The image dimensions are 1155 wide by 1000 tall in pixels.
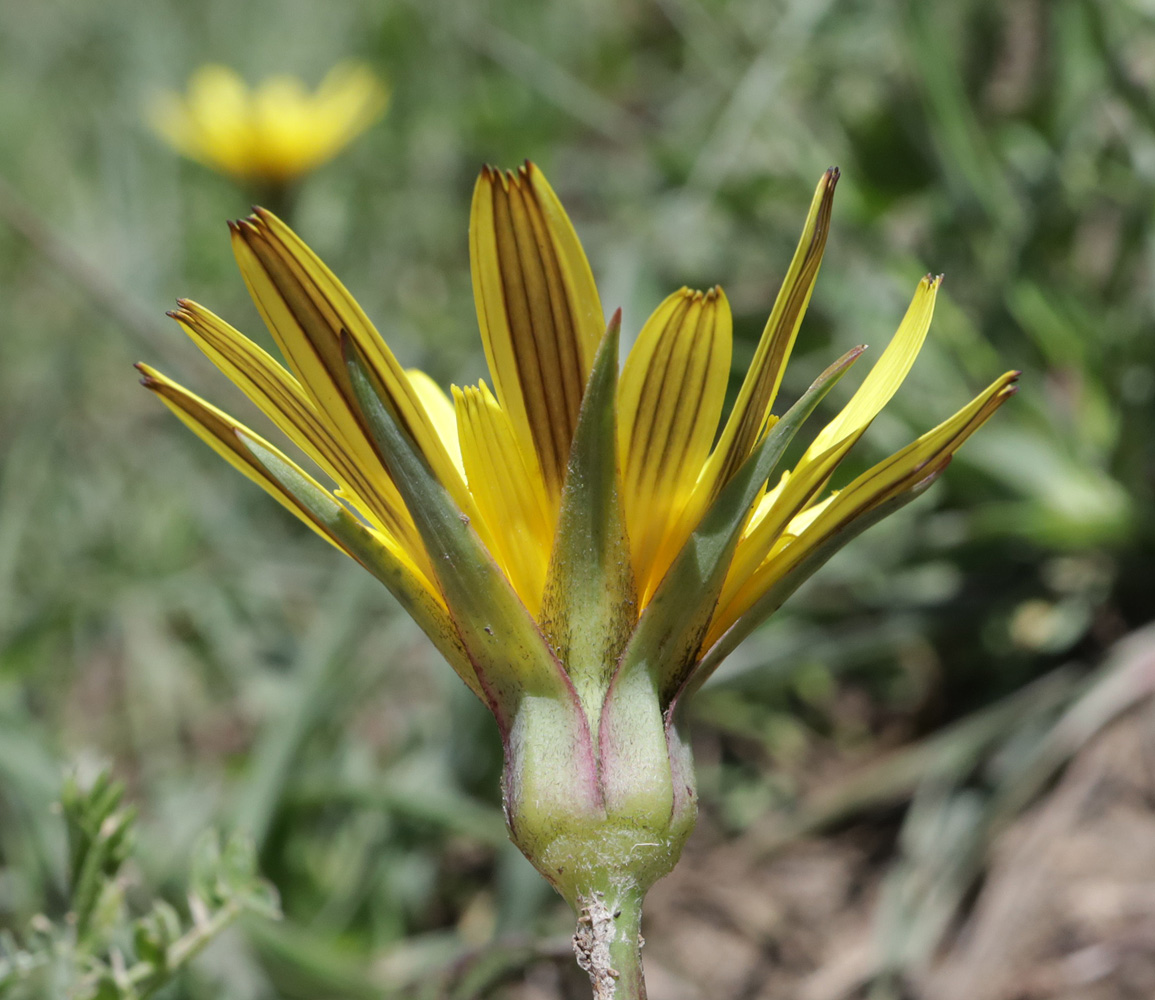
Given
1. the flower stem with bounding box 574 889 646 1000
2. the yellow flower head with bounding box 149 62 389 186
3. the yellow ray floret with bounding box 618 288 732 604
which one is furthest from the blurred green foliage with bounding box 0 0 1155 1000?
the yellow ray floret with bounding box 618 288 732 604

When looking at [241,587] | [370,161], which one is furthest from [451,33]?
[241,587]

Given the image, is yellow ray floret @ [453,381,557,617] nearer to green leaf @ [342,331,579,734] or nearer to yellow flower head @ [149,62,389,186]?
green leaf @ [342,331,579,734]

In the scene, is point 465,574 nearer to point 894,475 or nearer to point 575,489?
point 575,489

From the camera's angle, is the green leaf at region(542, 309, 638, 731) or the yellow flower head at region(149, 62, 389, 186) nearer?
the green leaf at region(542, 309, 638, 731)

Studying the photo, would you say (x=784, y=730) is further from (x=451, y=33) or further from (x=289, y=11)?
(x=289, y=11)

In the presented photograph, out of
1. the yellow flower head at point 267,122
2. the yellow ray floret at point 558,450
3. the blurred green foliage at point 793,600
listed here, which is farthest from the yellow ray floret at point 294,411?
the yellow flower head at point 267,122

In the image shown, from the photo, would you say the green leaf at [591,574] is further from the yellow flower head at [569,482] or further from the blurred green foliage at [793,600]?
the blurred green foliage at [793,600]

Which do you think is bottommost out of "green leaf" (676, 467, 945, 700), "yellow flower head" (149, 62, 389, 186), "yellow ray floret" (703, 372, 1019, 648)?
"green leaf" (676, 467, 945, 700)
